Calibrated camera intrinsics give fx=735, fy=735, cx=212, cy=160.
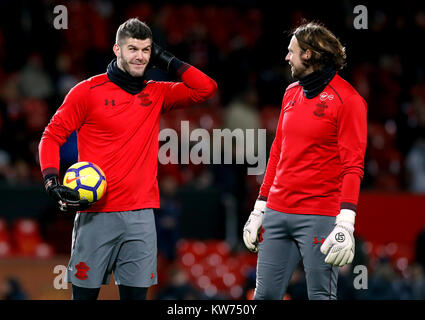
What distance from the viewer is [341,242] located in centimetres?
392

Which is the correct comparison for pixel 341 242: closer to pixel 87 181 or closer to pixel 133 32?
pixel 87 181

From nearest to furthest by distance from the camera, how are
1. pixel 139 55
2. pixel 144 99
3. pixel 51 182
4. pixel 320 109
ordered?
pixel 320 109
pixel 51 182
pixel 139 55
pixel 144 99

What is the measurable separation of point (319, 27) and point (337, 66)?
0.84 ft

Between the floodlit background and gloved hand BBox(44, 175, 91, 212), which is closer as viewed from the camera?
gloved hand BBox(44, 175, 91, 212)

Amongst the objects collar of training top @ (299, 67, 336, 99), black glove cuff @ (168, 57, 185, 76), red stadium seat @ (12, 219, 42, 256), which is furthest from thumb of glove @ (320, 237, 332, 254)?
red stadium seat @ (12, 219, 42, 256)

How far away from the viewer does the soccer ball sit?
4.27 metres

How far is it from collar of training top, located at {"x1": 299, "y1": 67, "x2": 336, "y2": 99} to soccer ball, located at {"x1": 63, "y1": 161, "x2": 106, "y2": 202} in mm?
1309

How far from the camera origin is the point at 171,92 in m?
4.66

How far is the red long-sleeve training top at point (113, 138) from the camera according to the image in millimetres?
4414

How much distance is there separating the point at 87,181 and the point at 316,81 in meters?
1.45

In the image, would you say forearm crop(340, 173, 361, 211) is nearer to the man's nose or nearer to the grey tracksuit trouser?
the grey tracksuit trouser

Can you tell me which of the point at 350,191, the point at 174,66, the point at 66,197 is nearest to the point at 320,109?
the point at 350,191
